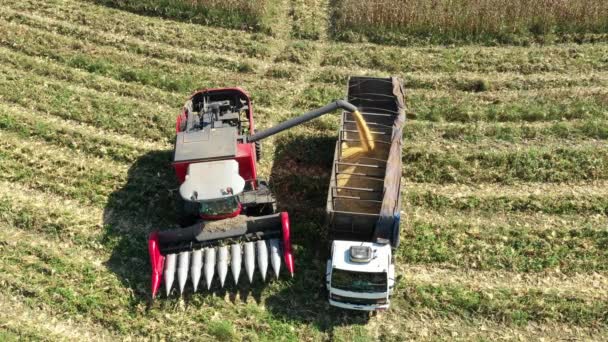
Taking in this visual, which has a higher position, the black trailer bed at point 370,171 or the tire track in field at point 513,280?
the black trailer bed at point 370,171

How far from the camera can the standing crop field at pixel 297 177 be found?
12.5m

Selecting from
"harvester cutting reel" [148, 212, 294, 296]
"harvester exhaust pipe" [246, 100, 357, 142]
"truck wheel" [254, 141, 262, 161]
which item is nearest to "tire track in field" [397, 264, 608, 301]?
"harvester cutting reel" [148, 212, 294, 296]

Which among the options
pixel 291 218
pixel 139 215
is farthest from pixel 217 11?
pixel 291 218

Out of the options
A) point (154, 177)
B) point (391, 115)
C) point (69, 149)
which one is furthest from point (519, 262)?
point (69, 149)

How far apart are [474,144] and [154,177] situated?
1004cm

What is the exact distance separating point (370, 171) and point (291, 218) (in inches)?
102

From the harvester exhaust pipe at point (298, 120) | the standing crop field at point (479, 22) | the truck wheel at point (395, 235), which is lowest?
the truck wheel at point (395, 235)

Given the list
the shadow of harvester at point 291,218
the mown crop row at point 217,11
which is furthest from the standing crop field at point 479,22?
the shadow of harvester at point 291,218

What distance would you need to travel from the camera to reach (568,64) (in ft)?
67.1

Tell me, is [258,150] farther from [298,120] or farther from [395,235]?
[395,235]

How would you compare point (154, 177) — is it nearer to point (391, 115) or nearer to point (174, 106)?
point (174, 106)

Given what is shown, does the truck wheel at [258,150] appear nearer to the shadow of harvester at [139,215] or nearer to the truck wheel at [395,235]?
the shadow of harvester at [139,215]

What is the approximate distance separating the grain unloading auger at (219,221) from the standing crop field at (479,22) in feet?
31.9

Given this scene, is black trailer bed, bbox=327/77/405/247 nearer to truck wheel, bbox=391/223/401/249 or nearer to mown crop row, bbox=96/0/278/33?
truck wheel, bbox=391/223/401/249
